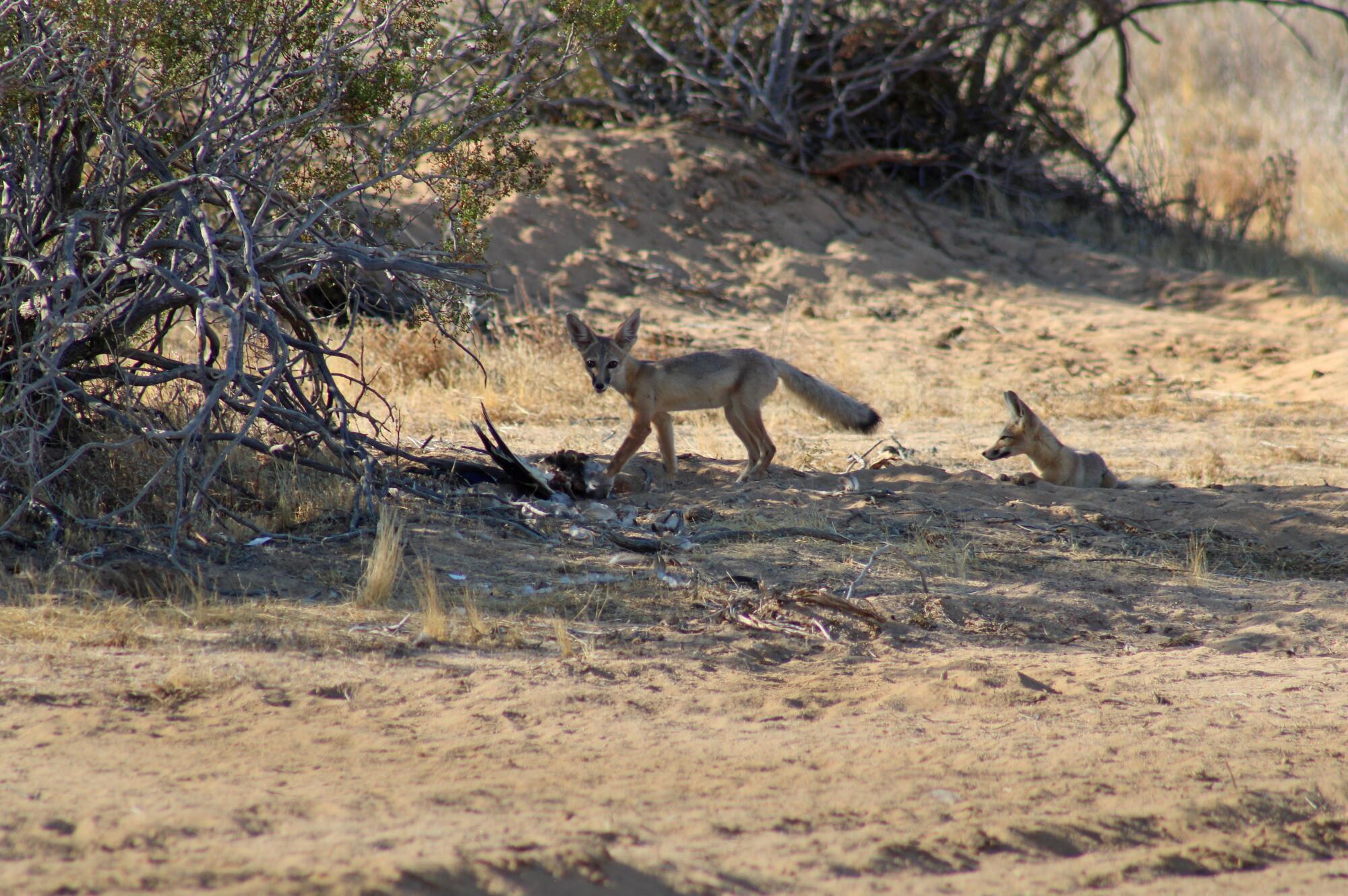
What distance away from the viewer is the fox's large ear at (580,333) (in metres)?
8.51

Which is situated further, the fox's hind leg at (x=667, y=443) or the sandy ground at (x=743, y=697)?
the fox's hind leg at (x=667, y=443)

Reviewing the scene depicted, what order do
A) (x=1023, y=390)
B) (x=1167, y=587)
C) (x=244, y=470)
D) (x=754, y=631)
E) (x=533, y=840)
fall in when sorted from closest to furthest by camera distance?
(x=533, y=840)
(x=754, y=631)
(x=1167, y=587)
(x=244, y=470)
(x=1023, y=390)

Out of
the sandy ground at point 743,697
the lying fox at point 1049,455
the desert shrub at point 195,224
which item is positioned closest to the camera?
the sandy ground at point 743,697

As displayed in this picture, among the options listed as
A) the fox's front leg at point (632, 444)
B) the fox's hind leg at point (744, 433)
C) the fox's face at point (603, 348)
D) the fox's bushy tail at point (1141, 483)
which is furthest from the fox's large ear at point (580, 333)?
the fox's bushy tail at point (1141, 483)

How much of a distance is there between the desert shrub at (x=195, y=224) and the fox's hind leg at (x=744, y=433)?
197 cm

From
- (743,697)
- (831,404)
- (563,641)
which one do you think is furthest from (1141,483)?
(563,641)

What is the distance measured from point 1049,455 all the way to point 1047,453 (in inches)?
0.6

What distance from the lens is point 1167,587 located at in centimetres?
616

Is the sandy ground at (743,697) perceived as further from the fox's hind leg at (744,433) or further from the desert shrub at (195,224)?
the desert shrub at (195,224)

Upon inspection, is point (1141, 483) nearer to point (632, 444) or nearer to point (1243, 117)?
point (632, 444)

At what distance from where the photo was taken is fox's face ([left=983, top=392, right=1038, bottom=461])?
322 inches

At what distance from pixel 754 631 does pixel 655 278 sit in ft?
30.9

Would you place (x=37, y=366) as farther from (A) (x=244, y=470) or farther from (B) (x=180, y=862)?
(B) (x=180, y=862)

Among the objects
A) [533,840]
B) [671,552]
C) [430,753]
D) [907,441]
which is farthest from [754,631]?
[907,441]
